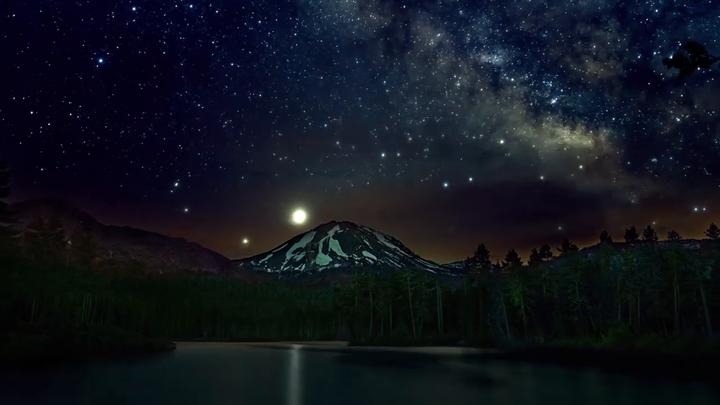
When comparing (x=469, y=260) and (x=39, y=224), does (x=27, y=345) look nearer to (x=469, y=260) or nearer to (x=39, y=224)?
(x=39, y=224)

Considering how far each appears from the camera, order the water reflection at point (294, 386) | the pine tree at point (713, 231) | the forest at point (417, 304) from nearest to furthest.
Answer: the water reflection at point (294, 386) < the forest at point (417, 304) < the pine tree at point (713, 231)

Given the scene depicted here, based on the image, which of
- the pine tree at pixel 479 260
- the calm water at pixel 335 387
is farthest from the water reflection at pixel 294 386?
the pine tree at pixel 479 260

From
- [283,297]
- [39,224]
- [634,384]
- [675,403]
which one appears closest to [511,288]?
[634,384]

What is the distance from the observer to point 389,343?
319 feet

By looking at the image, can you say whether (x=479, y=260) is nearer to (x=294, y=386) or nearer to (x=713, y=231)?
(x=713, y=231)

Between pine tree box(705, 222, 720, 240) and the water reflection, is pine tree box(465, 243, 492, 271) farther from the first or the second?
the water reflection

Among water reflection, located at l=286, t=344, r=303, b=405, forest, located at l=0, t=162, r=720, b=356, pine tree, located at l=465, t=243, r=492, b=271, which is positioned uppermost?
pine tree, located at l=465, t=243, r=492, b=271

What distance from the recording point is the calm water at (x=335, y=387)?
25.2m

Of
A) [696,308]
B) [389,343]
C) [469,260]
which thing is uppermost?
[469,260]

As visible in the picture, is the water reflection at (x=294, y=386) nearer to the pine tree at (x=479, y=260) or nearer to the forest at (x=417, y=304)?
the forest at (x=417, y=304)

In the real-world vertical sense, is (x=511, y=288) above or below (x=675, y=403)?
above

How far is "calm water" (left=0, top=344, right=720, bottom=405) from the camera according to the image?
25.2 meters

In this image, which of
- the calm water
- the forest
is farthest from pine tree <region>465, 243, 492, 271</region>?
the calm water

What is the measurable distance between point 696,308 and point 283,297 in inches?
4758
